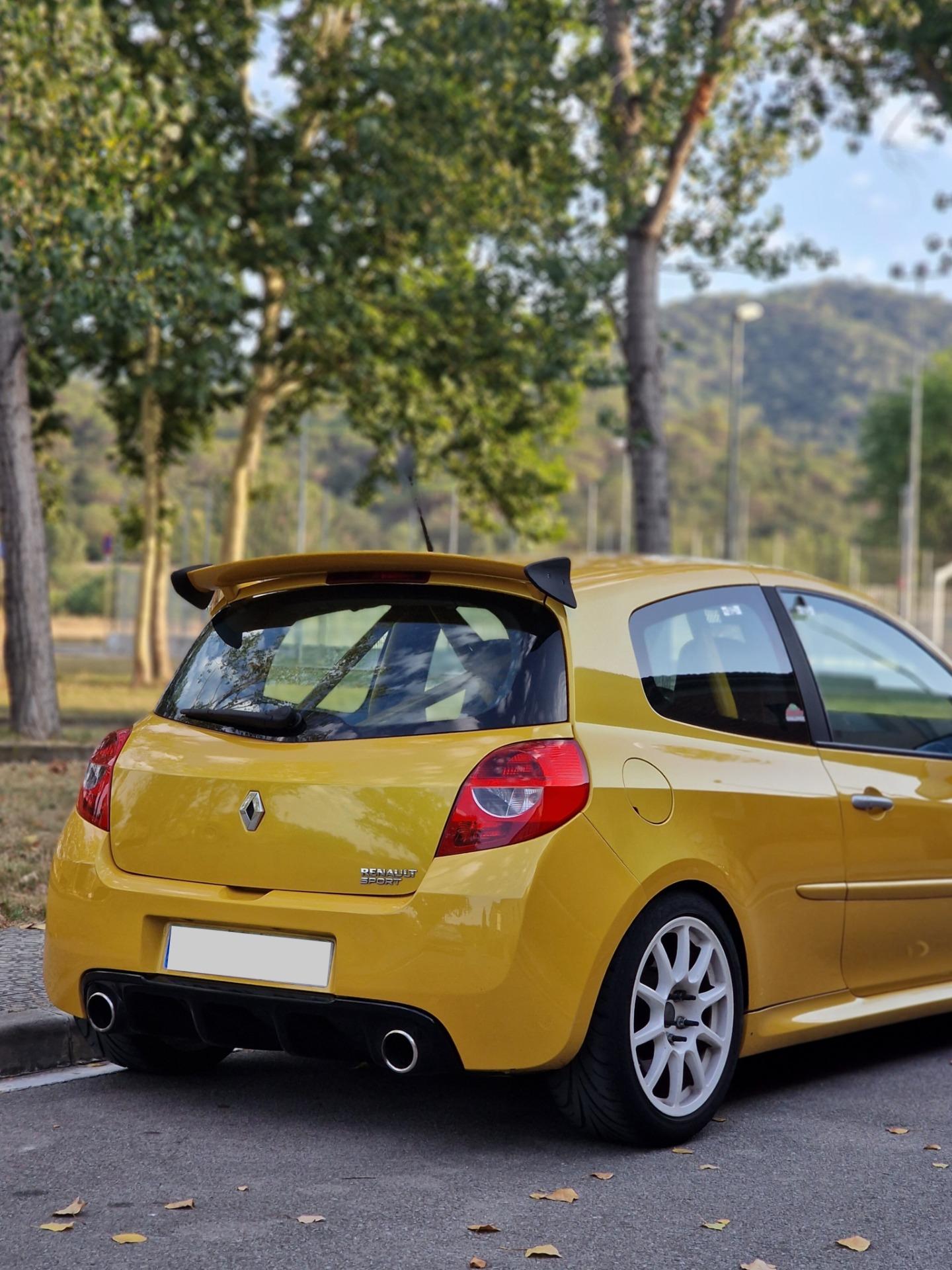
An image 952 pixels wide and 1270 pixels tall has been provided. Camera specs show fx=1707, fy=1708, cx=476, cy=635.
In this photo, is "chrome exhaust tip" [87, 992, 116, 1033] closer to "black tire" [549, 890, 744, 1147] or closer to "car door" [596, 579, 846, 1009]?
"black tire" [549, 890, 744, 1147]

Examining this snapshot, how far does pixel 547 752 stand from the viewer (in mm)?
4277

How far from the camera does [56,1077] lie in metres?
5.13

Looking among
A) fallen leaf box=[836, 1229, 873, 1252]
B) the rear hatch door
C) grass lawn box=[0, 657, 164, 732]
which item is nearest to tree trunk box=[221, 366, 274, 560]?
grass lawn box=[0, 657, 164, 732]

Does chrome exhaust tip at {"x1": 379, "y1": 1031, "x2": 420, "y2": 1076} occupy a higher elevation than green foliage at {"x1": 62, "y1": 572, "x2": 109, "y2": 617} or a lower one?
lower

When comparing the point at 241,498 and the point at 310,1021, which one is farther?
the point at 241,498

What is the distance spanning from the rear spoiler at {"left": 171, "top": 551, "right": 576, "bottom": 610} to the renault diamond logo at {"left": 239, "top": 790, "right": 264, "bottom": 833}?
677 mm

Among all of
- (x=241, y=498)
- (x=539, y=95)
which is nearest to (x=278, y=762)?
(x=539, y=95)

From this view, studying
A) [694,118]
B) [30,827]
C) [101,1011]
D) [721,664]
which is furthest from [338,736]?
Result: [694,118]

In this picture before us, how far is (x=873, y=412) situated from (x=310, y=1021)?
92.6m

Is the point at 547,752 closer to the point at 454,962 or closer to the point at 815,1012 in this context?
the point at 454,962

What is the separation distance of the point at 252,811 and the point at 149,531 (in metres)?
27.5

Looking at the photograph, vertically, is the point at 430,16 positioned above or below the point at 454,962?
above

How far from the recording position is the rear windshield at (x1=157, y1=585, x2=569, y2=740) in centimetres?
441

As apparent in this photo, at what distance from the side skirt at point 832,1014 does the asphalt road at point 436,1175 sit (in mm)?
213
